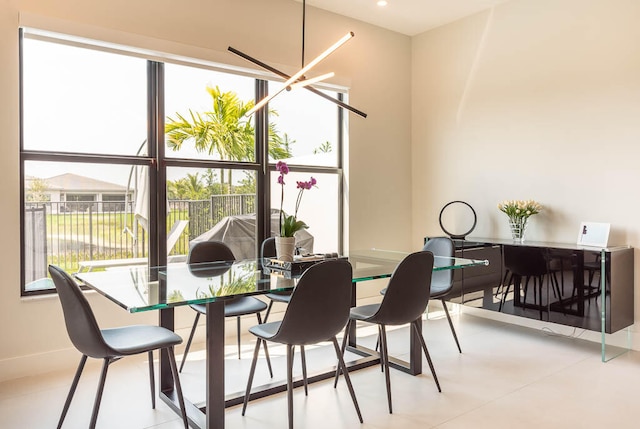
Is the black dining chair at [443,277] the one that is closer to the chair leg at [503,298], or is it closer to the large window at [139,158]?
the chair leg at [503,298]

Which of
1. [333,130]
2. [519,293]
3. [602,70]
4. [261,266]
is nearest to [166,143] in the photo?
[261,266]

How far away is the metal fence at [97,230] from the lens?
3361 mm

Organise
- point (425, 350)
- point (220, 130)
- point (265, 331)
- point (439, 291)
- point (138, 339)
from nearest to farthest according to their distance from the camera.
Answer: point (138, 339)
point (265, 331)
point (425, 350)
point (439, 291)
point (220, 130)

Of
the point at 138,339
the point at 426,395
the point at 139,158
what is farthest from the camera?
the point at 139,158

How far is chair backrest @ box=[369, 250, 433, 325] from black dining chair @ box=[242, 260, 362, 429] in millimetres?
313

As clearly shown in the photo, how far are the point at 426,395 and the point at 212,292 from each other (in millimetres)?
1499

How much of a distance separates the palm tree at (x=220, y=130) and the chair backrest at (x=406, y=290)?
2071mm

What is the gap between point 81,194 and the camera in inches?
137

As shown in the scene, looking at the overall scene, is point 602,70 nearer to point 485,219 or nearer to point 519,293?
point 485,219

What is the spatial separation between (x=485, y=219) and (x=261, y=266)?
256 cm

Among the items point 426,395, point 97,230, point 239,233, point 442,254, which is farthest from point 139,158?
point 426,395

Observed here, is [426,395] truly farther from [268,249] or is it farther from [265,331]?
[268,249]

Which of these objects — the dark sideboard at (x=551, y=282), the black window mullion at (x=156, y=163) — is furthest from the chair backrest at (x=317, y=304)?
the dark sideboard at (x=551, y=282)

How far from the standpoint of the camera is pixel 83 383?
10.1ft
